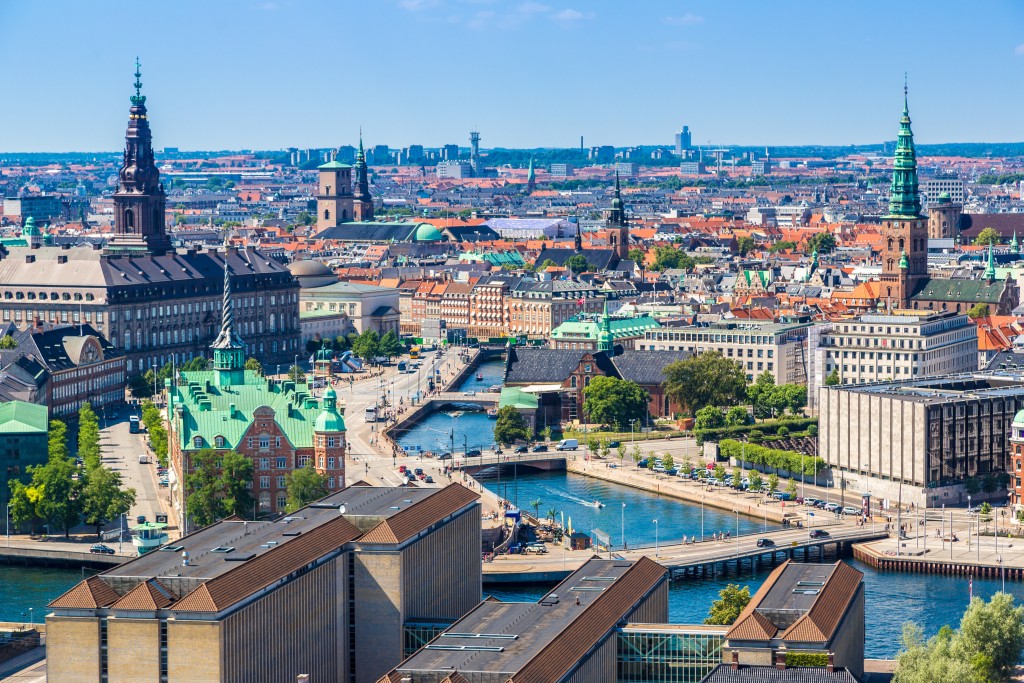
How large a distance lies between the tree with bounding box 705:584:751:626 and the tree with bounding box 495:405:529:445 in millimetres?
38058

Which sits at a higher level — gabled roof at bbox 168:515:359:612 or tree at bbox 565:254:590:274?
tree at bbox 565:254:590:274

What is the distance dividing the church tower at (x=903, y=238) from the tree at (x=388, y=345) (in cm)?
2954

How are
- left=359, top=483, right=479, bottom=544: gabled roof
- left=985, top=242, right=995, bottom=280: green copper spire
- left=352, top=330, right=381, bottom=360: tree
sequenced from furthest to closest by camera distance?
left=985, top=242, right=995, bottom=280: green copper spire, left=352, top=330, right=381, bottom=360: tree, left=359, top=483, right=479, bottom=544: gabled roof

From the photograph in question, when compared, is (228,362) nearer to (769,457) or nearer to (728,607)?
(769,457)

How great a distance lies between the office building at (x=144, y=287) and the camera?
124250 mm

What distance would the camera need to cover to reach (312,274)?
157 meters

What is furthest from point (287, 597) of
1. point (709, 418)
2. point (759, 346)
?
point (759, 346)

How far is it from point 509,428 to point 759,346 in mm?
20167

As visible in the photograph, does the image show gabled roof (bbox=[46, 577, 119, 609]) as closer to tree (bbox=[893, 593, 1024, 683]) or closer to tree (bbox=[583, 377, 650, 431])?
tree (bbox=[893, 593, 1024, 683])

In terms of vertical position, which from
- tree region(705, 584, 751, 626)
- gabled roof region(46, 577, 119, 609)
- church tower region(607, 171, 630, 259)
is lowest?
tree region(705, 584, 751, 626)

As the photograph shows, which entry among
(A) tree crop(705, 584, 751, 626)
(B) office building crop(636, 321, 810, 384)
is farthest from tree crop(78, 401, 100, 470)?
(B) office building crop(636, 321, 810, 384)

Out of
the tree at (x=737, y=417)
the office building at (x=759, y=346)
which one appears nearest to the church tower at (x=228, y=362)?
the tree at (x=737, y=417)

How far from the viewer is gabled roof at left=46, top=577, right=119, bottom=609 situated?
49781 millimetres

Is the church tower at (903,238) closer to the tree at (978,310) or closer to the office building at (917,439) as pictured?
the tree at (978,310)
